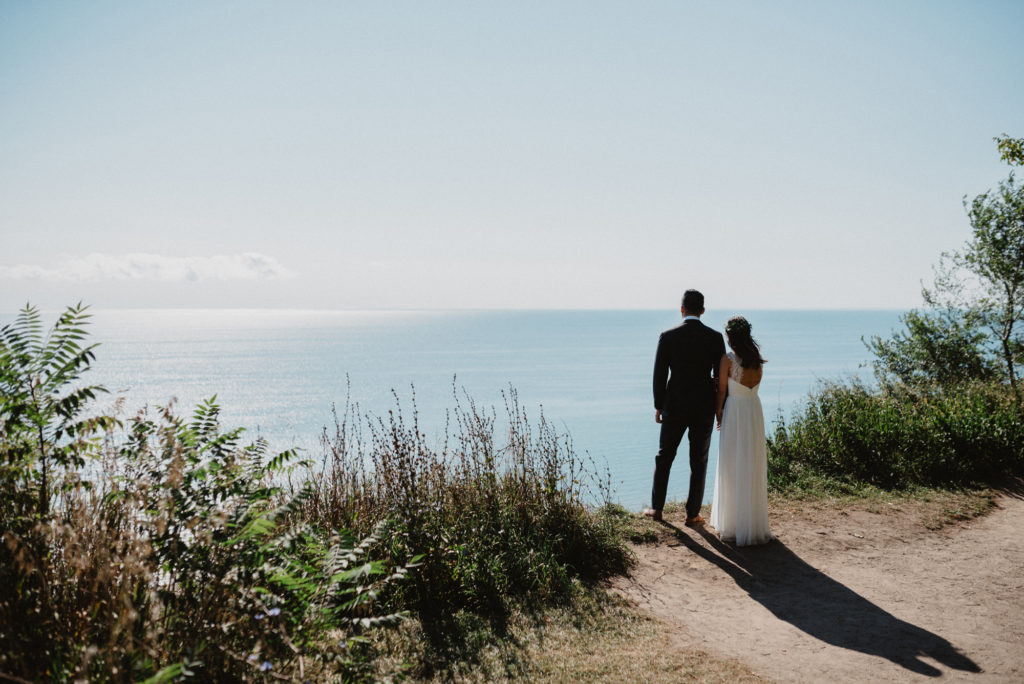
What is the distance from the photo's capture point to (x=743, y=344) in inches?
272

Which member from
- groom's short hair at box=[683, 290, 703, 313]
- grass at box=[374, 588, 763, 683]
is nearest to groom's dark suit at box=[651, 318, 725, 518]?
groom's short hair at box=[683, 290, 703, 313]

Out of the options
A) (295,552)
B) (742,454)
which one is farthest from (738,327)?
(295,552)

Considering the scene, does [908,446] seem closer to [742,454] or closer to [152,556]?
[742,454]

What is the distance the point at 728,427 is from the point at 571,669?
365 centimetres

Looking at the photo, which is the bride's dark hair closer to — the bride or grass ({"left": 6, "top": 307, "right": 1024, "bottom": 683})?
the bride

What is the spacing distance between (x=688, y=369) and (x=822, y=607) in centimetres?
280

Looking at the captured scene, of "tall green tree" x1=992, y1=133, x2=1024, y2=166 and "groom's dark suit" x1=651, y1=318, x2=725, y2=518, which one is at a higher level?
"tall green tree" x1=992, y1=133, x2=1024, y2=166

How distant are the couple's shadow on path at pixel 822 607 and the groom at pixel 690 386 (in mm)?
871

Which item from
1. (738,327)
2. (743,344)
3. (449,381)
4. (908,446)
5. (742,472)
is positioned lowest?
(449,381)

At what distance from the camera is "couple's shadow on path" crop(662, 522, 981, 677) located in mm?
4445

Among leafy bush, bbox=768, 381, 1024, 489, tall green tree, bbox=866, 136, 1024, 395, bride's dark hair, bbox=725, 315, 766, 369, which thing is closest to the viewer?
bride's dark hair, bbox=725, 315, 766, 369

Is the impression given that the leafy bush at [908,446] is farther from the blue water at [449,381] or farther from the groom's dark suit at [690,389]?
the blue water at [449,381]

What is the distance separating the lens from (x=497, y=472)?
6.57 metres

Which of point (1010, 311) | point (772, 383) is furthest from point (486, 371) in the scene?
point (1010, 311)
